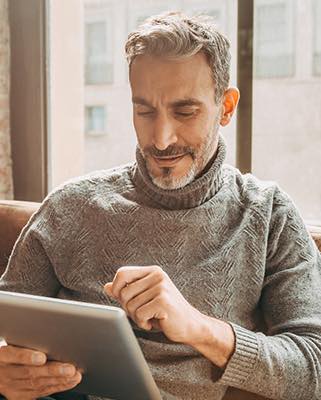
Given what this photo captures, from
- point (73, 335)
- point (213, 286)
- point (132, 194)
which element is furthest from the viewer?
point (132, 194)

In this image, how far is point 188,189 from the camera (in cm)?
156

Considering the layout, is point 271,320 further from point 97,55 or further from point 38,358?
point 97,55

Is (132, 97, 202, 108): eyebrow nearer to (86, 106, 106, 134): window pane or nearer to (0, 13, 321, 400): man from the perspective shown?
(0, 13, 321, 400): man

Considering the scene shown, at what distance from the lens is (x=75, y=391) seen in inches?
54.4

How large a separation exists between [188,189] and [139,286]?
0.40m

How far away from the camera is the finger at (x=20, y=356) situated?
123 cm

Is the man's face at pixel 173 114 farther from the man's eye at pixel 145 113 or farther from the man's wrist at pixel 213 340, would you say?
the man's wrist at pixel 213 340

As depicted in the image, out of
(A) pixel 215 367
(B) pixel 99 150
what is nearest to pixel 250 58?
(B) pixel 99 150

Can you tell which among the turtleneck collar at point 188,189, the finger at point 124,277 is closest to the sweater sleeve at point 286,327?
the turtleneck collar at point 188,189

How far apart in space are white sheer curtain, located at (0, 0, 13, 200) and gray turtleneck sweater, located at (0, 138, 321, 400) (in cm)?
129

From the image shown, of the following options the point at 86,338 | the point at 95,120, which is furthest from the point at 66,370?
the point at 95,120

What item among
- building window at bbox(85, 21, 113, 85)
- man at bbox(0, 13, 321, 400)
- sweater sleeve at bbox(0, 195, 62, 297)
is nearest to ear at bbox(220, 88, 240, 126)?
man at bbox(0, 13, 321, 400)

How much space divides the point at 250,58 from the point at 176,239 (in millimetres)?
964

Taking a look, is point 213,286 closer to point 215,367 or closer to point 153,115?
point 215,367
